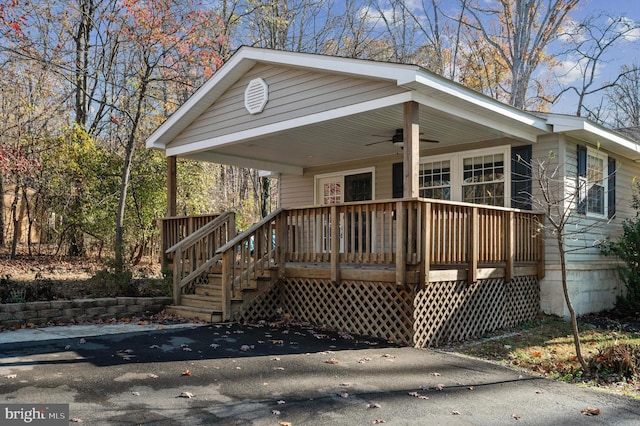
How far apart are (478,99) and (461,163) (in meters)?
2.73

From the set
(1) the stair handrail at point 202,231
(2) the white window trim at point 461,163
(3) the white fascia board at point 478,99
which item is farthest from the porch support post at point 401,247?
(1) the stair handrail at point 202,231

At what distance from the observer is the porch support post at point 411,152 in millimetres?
7179

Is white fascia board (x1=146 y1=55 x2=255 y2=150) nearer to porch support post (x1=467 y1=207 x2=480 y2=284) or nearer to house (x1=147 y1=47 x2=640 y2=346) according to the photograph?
house (x1=147 y1=47 x2=640 y2=346)

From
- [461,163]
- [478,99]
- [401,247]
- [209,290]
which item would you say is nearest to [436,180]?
[461,163]

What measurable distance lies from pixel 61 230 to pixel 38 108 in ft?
15.4

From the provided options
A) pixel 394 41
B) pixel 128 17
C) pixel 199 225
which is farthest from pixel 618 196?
pixel 394 41

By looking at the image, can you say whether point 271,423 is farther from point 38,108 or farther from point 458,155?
point 38,108

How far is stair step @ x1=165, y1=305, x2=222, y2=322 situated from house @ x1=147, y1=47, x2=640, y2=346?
0.03 m

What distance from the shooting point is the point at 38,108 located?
54.5 ft

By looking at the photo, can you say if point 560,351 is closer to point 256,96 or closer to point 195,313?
point 195,313

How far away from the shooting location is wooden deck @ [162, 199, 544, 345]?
7.19 metres

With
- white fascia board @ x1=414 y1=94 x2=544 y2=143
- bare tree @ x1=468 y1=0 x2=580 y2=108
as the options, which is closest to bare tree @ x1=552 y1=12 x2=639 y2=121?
bare tree @ x1=468 y1=0 x2=580 y2=108

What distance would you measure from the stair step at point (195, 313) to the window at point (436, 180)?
4.88m

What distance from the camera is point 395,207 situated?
7578 mm
